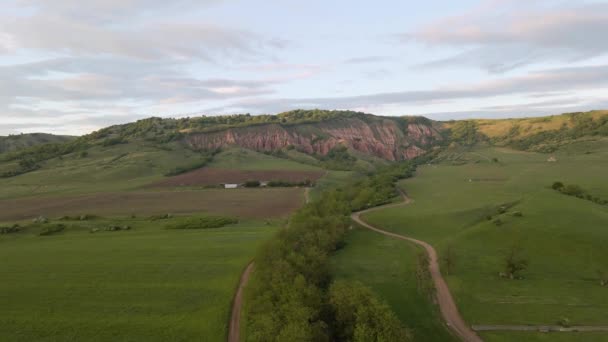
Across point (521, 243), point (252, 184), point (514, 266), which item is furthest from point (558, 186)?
point (252, 184)

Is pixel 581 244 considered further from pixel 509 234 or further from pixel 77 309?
pixel 77 309

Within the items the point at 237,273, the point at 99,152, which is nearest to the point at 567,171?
the point at 237,273

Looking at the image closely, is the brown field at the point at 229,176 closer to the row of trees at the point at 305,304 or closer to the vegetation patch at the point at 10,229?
the vegetation patch at the point at 10,229

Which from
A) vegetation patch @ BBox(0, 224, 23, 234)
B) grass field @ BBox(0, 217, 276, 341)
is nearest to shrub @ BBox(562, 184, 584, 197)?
grass field @ BBox(0, 217, 276, 341)

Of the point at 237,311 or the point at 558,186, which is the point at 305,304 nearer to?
the point at 237,311

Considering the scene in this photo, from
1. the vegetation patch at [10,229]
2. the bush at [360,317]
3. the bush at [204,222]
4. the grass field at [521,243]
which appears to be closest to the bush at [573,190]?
the grass field at [521,243]
